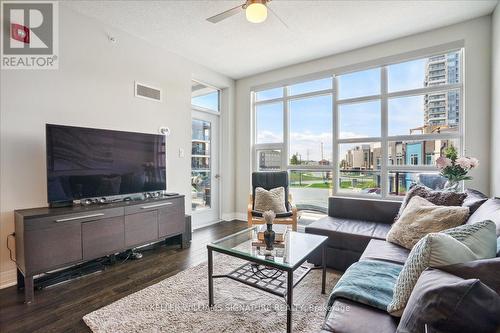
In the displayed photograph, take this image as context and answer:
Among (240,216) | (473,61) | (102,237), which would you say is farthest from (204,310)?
(473,61)

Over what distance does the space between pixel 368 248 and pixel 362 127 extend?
230 cm

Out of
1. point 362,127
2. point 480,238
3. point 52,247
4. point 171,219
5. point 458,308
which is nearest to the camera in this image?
point 458,308

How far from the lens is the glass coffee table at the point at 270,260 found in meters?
1.69

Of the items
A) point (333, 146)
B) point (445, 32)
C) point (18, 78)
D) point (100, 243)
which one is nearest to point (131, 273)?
point (100, 243)

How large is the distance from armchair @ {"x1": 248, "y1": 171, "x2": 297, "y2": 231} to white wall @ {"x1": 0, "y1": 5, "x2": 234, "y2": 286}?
1.16m

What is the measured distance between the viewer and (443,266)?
944mm

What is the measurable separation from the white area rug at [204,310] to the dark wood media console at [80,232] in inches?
27.1

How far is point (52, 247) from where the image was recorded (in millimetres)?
2172

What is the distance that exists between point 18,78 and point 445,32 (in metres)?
5.00

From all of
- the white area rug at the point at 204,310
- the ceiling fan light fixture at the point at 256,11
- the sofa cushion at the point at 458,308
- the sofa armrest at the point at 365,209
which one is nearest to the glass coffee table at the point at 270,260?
the white area rug at the point at 204,310

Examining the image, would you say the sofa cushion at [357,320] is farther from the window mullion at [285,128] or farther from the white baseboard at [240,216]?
the white baseboard at [240,216]

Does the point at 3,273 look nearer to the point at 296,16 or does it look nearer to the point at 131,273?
the point at 131,273

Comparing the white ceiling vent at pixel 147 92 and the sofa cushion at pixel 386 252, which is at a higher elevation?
the white ceiling vent at pixel 147 92

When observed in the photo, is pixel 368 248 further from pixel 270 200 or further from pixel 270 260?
pixel 270 200
